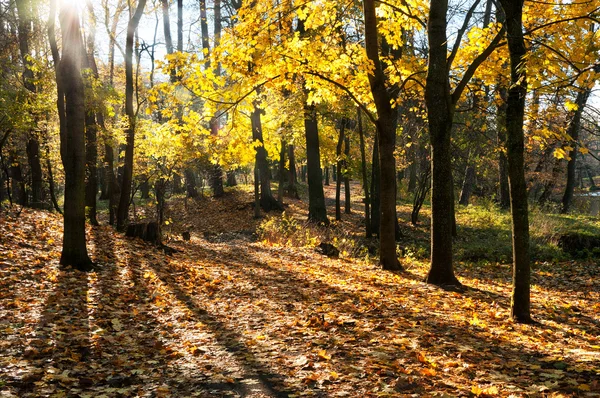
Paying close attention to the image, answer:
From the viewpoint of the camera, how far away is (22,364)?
4035 mm

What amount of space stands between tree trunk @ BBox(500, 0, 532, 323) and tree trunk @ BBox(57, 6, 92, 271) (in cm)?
719

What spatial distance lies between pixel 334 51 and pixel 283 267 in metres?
4.86

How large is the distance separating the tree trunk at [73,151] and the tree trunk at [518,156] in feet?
23.6

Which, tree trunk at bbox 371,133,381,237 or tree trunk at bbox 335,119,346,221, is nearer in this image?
tree trunk at bbox 371,133,381,237

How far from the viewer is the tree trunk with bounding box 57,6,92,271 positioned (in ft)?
25.8

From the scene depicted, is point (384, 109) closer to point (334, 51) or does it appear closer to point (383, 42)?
point (334, 51)

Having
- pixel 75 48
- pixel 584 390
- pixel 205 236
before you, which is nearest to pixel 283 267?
pixel 75 48

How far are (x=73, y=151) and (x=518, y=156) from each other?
744 centimetres

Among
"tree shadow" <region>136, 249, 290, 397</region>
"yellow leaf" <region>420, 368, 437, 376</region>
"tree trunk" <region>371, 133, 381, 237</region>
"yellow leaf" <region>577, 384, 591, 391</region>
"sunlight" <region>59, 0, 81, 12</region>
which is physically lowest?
"tree shadow" <region>136, 249, 290, 397</region>

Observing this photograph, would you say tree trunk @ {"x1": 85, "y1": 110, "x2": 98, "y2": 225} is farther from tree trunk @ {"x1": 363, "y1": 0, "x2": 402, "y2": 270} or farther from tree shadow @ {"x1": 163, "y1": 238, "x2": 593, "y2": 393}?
tree trunk @ {"x1": 363, "y1": 0, "x2": 402, "y2": 270}

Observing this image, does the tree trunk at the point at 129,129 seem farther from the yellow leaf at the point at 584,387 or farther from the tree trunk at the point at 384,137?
the yellow leaf at the point at 584,387

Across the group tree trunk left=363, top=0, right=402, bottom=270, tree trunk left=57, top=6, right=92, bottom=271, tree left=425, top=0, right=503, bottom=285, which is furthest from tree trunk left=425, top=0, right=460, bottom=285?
tree trunk left=57, top=6, right=92, bottom=271

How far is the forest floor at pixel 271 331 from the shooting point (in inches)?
150

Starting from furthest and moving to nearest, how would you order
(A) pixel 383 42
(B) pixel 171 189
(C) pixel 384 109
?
(B) pixel 171 189 → (A) pixel 383 42 → (C) pixel 384 109
